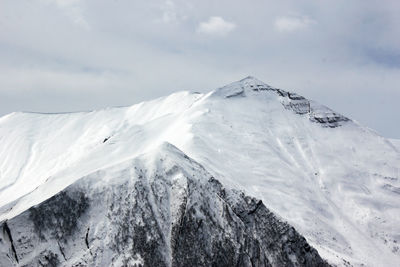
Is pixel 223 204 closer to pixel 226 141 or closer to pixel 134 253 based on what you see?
pixel 134 253

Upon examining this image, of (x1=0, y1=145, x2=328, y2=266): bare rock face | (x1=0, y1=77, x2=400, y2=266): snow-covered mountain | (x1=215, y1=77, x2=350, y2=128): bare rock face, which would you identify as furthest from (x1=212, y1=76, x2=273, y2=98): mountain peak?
(x1=0, y1=145, x2=328, y2=266): bare rock face

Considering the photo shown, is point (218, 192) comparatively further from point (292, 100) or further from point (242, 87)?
point (242, 87)

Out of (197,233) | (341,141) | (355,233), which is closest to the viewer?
(197,233)

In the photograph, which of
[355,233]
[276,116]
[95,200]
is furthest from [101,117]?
[95,200]

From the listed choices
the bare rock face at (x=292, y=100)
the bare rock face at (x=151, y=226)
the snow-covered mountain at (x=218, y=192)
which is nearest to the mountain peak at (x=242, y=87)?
the bare rock face at (x=292, y=100)

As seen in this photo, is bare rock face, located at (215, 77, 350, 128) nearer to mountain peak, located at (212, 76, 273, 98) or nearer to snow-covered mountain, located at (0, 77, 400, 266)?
mountain peak, located at (212, 76, 273, 98)

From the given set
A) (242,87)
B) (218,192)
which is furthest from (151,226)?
(242,87)

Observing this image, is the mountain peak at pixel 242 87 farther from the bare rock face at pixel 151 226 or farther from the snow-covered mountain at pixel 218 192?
the bare rock face at pixel 151 226
